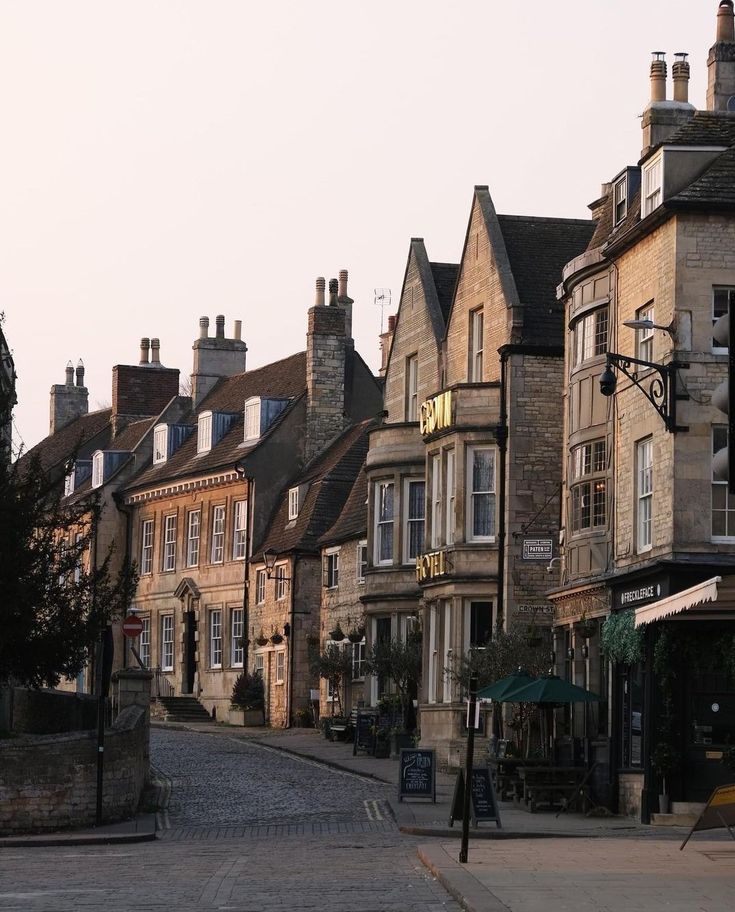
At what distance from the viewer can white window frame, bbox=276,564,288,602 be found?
56031 millimetres

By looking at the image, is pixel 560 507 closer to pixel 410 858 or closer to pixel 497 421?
pixel 497 421

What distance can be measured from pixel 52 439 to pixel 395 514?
44.3m

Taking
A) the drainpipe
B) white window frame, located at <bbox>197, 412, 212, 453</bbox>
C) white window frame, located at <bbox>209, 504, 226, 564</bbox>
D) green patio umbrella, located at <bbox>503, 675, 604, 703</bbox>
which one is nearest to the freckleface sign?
the drainpipe

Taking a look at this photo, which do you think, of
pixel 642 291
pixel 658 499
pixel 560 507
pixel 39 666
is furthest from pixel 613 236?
pixel 39 666

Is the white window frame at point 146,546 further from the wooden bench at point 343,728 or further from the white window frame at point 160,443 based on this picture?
the wooden bench at point 343,728

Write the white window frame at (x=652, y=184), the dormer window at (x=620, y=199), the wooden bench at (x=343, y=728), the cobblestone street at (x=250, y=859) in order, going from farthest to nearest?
the wooden bench at (x=343, y=728), the dormer window at (x=620, y=199), the white window frame at (x=652, y=184), the cobblestone street at (x=250, y=859)

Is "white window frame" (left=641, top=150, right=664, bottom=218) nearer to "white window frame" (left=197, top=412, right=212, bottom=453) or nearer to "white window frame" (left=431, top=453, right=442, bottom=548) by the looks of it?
"white window frame" (left=431, top=453, right=442, bottom=548)

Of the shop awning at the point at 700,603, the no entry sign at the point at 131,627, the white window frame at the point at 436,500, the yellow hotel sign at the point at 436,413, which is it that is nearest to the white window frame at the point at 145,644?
the no entry sign at the point at 131,627

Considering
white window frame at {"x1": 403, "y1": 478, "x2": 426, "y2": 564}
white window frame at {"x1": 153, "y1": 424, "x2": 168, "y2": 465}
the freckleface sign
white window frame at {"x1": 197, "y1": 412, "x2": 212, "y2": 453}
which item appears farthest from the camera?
white window frame at {"x1": 153, "y1": 424, "x2": 168, "y2": 465}

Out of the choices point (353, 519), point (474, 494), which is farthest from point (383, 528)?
point (353, 519)

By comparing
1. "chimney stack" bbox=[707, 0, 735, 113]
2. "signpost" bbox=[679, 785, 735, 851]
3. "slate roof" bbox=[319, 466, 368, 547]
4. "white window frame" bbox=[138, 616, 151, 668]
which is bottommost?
"signpost" bbox=[679, 785, 735, 851]

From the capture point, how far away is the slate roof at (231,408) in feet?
204

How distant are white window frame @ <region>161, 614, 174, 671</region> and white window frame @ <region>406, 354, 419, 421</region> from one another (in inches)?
865

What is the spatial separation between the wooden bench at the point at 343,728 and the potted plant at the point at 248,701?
8.55m
